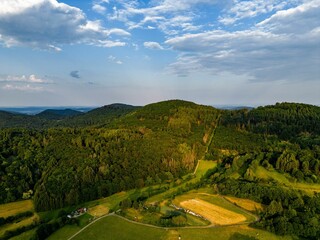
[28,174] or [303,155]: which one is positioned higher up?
[303,155]

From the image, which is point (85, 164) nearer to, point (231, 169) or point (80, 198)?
point (80, 198)

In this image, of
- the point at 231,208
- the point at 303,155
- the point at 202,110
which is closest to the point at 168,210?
the point at 231,208

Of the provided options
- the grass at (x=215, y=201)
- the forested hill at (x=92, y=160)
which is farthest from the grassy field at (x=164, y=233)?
the forested hill at (x=92, y=160)

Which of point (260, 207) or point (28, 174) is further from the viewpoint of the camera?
point (28, 174)

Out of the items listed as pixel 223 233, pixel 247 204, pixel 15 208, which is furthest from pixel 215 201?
pixel 15 208

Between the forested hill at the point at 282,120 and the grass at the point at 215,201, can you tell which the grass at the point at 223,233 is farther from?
the forested hill at the point at 282,120

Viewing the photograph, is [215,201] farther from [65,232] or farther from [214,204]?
[65,232]

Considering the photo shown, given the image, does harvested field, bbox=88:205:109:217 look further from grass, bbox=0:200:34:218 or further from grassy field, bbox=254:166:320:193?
grassy field, bbox=254:166:320:193
